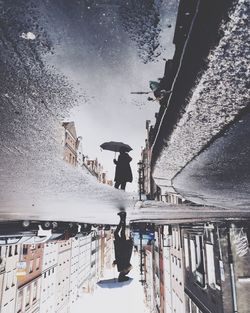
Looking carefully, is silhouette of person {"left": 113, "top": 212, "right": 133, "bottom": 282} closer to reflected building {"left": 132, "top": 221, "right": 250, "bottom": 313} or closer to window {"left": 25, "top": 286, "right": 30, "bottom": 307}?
reflected building {"left": 132, "top": 221, "right": 250, "bottom": 313}

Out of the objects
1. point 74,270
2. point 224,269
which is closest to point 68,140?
point 224,269

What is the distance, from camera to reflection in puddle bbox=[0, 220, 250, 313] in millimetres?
9594

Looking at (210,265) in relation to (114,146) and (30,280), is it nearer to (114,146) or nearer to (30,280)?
(114,146)

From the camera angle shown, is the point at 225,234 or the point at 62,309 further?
the point at 62,309

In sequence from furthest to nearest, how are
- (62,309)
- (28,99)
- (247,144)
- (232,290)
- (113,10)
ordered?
1. (62,309)
2. (232,290)
3. (28,99)
4. (247,144)
5. (113,10)

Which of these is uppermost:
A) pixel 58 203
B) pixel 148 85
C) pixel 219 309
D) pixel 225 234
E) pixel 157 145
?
pixel 148 85

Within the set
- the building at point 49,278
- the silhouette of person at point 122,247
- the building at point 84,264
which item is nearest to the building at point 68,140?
the silhouette of person at point 122,247

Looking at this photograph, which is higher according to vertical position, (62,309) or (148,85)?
(148,85)

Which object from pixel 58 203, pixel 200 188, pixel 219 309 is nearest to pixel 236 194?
pixel 200 188

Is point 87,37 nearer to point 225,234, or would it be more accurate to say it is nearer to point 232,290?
point 225,234

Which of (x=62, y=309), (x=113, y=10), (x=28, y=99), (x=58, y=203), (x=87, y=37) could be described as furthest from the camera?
(x=62, y=309)

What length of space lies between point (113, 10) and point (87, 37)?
29 centimetres

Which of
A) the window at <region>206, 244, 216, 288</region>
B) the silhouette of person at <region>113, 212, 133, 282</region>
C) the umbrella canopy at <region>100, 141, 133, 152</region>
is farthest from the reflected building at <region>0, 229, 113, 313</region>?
the window at <region>206, 244, 216, 288</region>

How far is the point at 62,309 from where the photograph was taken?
159 feet
